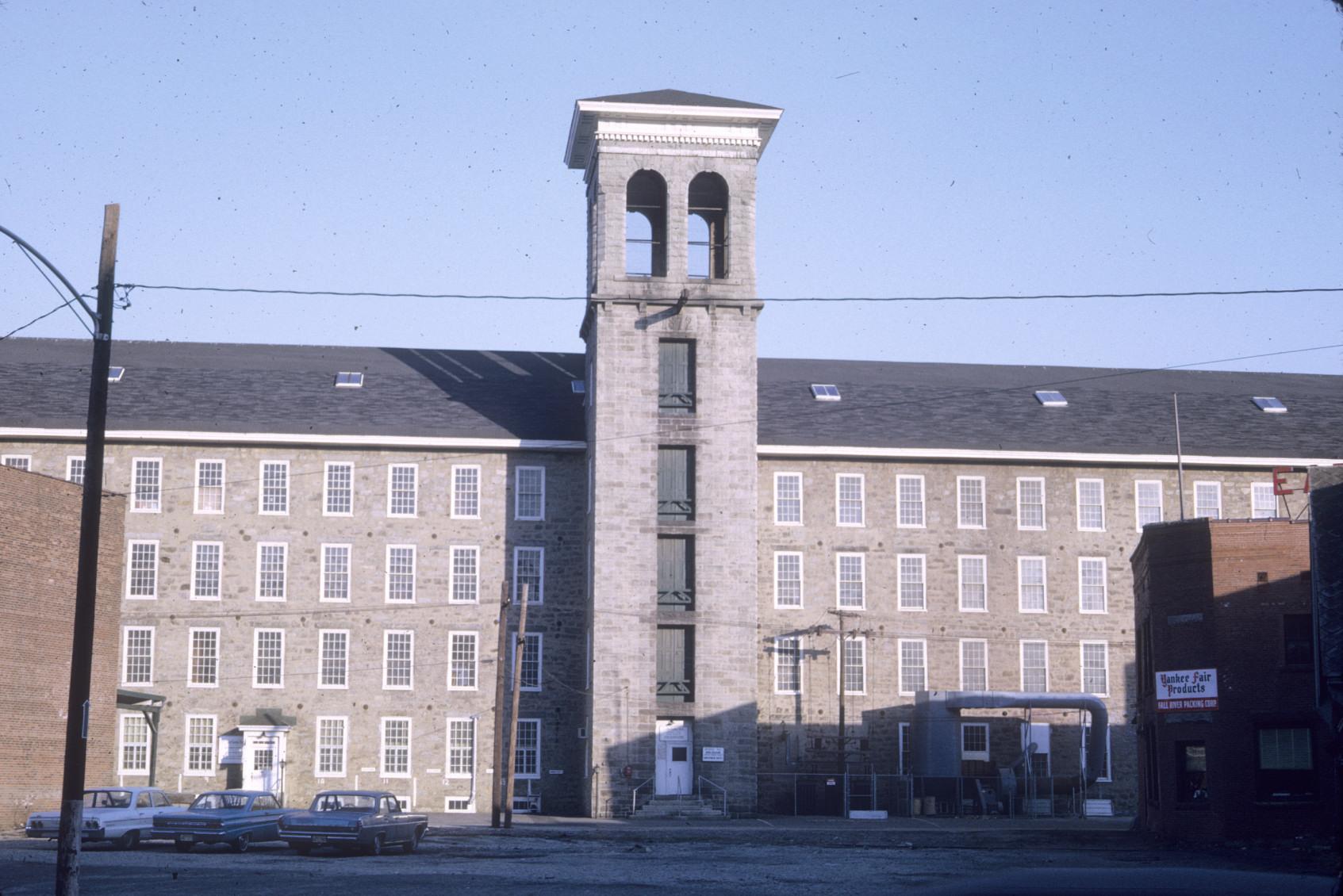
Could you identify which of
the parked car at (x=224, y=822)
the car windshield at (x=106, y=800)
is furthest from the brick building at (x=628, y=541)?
the car windshield at (x=106, y=800)

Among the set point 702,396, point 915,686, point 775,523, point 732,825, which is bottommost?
point 732,825

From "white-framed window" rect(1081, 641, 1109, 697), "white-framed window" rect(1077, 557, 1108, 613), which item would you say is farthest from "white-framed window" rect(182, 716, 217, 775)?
"white-framed window" rect(1077, 557, 1108, 613)

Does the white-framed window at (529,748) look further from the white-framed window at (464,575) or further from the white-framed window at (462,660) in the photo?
the white-framed window at (464,575)

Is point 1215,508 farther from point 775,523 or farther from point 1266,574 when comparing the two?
point 1266,574

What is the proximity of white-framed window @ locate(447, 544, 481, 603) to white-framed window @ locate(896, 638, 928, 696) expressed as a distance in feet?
48.9

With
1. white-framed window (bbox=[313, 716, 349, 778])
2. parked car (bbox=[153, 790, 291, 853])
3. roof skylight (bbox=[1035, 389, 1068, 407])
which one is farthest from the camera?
roof skylight (bbox=[1035, 389, 1068, 407])

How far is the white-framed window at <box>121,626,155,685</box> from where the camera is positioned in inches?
2040

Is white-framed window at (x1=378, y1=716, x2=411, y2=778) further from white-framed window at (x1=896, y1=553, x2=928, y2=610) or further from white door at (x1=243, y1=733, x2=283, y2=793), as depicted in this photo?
white-framed window at (x1=896, y1=553, x2=928, y2=610)

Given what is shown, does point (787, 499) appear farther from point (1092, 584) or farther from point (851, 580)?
point (1092, 584)

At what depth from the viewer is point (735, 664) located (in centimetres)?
5047

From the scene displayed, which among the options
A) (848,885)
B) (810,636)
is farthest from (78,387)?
(848,885)

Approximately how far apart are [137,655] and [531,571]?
13.5 m

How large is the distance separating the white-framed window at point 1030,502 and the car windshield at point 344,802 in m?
30.2

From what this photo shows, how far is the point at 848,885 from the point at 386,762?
96.8 ft
